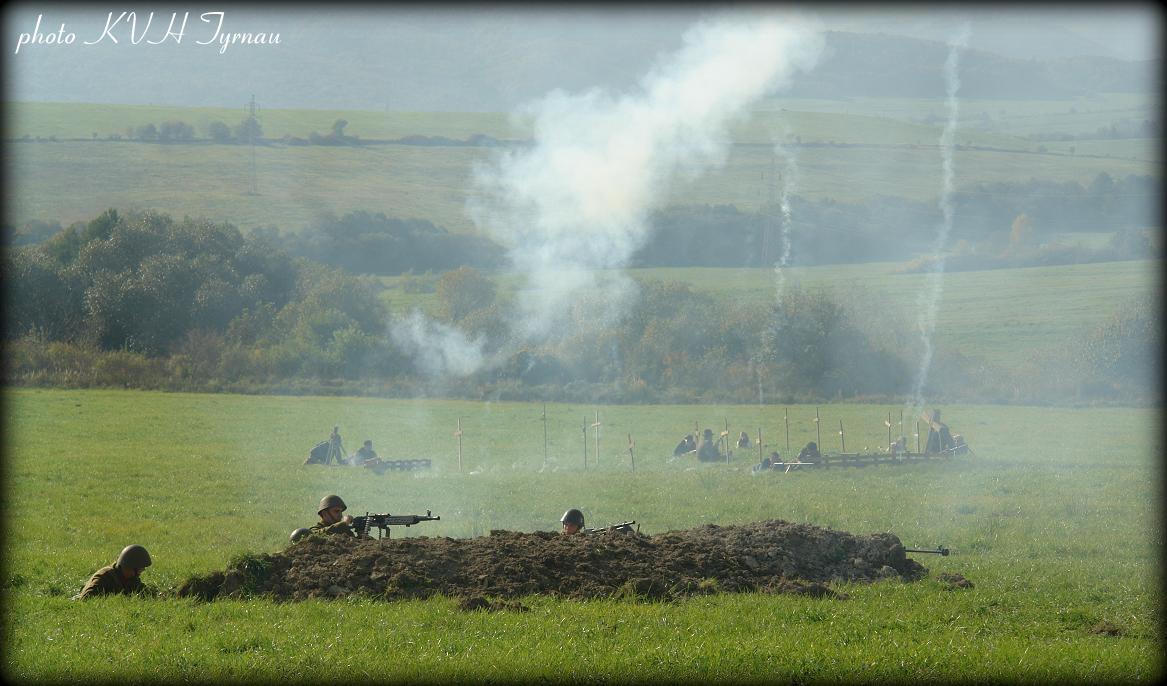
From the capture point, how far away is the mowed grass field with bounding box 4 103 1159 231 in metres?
99.1

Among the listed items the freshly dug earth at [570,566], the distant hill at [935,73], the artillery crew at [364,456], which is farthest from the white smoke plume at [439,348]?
the distant hill at [935,73]

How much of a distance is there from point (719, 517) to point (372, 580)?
35.4ft

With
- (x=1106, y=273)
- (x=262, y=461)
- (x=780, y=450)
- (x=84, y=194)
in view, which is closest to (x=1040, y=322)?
(x=1106, y=273)

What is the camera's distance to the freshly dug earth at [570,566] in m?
16.5

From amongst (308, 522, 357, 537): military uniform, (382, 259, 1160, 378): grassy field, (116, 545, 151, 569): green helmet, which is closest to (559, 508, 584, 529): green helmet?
(308, 522, 357, 537): military uniform

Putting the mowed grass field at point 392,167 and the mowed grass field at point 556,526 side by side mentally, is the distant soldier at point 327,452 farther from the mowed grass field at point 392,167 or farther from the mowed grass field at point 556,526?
the mowed grass field at point 392,167

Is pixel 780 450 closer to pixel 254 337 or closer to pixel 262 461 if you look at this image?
pixel 262 461

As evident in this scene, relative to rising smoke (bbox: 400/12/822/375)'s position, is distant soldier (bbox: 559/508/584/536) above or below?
below

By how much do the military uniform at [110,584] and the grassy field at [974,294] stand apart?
4658 cm

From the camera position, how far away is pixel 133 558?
16594 millimetres

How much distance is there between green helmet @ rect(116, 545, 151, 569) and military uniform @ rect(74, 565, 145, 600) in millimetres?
155

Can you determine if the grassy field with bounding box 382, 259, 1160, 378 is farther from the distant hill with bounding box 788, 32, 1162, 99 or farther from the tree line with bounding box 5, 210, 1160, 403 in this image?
the distant hill with bounding box 788, 32, 1162, 99

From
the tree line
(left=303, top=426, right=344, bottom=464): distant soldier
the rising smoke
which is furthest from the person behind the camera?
the tree line

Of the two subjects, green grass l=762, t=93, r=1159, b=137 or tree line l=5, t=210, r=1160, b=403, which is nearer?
tree line l=5, t=210, r=1160, b=403
